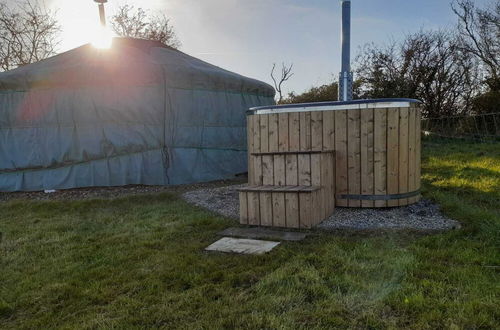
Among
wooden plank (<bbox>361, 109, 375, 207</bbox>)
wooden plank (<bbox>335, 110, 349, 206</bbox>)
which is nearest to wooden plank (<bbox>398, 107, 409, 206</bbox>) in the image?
wooden plank (<bbox>361, 109, 375, 207</bbox>)

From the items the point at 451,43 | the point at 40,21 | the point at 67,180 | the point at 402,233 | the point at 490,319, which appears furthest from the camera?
the point at 40,21

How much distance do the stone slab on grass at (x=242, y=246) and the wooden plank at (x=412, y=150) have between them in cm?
182

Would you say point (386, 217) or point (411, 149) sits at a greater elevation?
point (411, 149)

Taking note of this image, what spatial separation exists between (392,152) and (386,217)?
25.8 inches

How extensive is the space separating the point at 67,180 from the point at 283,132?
388 cm

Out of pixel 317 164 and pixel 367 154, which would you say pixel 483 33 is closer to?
pixel 367 154

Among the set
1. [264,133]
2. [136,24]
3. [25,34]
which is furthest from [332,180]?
[136,24]

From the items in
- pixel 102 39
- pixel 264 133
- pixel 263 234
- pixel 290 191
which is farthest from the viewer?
pixel 102 39

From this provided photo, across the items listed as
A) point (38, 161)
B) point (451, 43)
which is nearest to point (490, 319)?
point (38, 161)

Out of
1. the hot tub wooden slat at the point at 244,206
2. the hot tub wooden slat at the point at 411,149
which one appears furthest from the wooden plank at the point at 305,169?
the hot tub wooden slat at the point at 411,149

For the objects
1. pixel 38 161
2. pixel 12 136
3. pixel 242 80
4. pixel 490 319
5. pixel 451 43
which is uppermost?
pixel 451 43

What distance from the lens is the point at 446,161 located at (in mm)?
7004

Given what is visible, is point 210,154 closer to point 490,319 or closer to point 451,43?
point 490,319

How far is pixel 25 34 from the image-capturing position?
13898 millimetres
